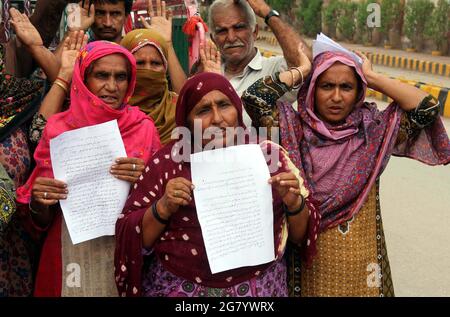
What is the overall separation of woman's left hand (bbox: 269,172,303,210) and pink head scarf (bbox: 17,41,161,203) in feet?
1.95

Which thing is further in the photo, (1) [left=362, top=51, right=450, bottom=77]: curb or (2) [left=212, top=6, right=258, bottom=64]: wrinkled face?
(1) [left=362, top=51, right=450, bottom=77]: curb

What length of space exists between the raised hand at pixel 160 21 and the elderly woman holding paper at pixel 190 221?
1205mm

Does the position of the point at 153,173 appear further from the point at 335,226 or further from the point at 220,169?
the point at 335,226

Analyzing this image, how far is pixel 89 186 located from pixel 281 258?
2.44 ft

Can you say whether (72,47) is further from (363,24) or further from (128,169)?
(363,24)

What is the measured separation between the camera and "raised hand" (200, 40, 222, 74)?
270cm

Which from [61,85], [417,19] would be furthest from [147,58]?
[417,19]

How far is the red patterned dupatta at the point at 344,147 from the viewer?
90.5 inches

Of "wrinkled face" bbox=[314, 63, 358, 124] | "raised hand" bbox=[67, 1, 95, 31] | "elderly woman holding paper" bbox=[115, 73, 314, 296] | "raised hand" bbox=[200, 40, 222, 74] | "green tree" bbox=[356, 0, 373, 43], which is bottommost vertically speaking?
"green tree" bbox=[356, 0, 373, 43]

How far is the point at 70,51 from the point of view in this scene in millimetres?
2619

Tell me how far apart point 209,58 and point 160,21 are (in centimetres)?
64

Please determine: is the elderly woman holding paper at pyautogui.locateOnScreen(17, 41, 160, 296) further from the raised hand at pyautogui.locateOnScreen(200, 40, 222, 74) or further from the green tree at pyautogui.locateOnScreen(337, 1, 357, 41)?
the green tree at pyautogui.locateOnScreen(337, 1, 357, 41)

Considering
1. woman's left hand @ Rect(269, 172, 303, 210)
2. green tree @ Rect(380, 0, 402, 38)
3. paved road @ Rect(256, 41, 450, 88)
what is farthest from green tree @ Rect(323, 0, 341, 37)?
woman's left hand @ Rect(269, 172, 303, 210)

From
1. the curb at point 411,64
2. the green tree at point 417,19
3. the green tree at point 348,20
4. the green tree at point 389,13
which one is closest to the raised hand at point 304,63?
the curb at point 411,64
